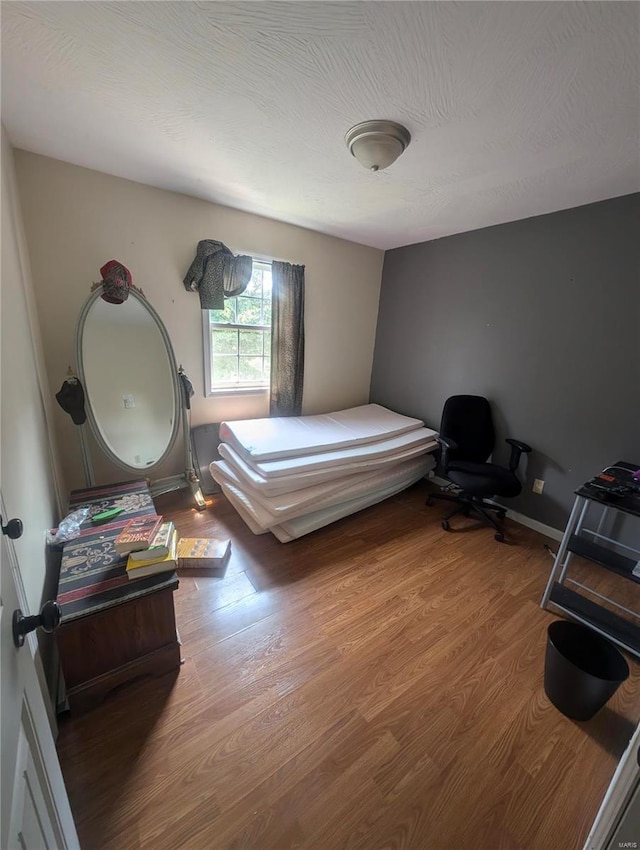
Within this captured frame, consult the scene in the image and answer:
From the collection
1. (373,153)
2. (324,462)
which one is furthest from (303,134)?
(324,462)

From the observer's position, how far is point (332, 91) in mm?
1235

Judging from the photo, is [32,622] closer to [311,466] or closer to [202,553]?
[202,553]

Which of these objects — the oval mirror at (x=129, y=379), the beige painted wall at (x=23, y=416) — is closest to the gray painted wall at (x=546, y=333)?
the oval mirror at (x=129, y=379)

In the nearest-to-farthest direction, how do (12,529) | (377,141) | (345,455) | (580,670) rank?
1. (12,529)
2. (580,670)
3. (377,141)
4. (345,455)

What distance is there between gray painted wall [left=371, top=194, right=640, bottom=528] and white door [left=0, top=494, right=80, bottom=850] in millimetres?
2934

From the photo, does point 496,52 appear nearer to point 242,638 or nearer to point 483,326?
point 483,326

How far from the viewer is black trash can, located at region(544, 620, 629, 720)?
1.23 meters

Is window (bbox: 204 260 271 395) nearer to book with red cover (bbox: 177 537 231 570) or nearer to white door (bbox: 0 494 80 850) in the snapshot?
book with red cover (bbox: 177 537 231 570)

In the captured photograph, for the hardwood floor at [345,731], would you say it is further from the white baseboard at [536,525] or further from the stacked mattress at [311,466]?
the white baseboard at [536,525]

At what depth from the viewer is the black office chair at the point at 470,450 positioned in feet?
8.16

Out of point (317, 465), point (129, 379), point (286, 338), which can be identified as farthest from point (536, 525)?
point (129, 379)

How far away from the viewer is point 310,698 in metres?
1.34

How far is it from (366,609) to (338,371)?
2.42 meters

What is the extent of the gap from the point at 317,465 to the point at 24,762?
1.83 metres
